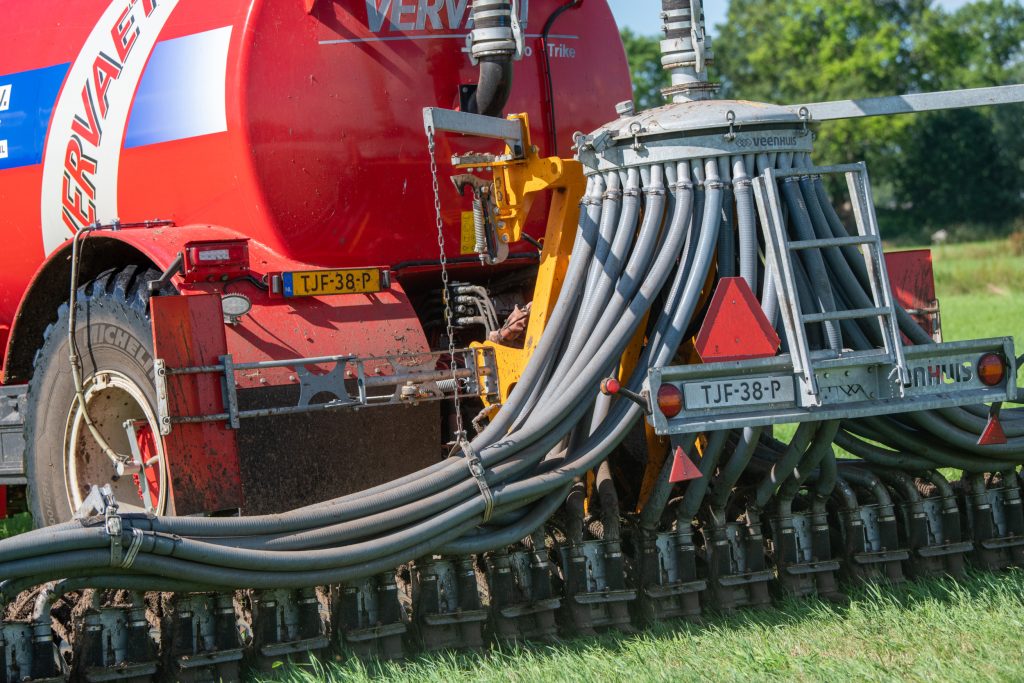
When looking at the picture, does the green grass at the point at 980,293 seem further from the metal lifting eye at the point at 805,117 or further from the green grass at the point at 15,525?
the green grass at the point at 15,525

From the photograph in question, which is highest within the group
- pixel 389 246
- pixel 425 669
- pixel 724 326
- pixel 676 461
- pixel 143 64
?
pixel 143 64

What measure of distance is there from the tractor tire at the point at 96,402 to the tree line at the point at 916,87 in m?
46.9

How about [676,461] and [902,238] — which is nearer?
[676,461]

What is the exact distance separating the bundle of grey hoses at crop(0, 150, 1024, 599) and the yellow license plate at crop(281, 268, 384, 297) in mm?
919

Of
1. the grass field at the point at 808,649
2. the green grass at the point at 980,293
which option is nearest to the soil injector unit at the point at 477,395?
the grass field at the point at 808,649

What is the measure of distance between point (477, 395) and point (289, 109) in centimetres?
140

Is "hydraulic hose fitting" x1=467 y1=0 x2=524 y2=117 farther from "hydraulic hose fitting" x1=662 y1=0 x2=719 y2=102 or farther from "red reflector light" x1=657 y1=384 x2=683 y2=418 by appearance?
"red reflector light" x1=657 y1=384 x2=683 y2=418

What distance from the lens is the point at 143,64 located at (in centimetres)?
585

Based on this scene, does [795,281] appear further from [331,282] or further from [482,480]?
[331,282]

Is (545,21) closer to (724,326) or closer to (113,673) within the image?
(724,326)

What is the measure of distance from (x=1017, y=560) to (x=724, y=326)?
175 cm

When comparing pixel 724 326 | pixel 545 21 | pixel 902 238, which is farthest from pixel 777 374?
pixel 902 238

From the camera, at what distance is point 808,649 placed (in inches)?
171

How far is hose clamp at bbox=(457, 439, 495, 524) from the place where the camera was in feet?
15.0
